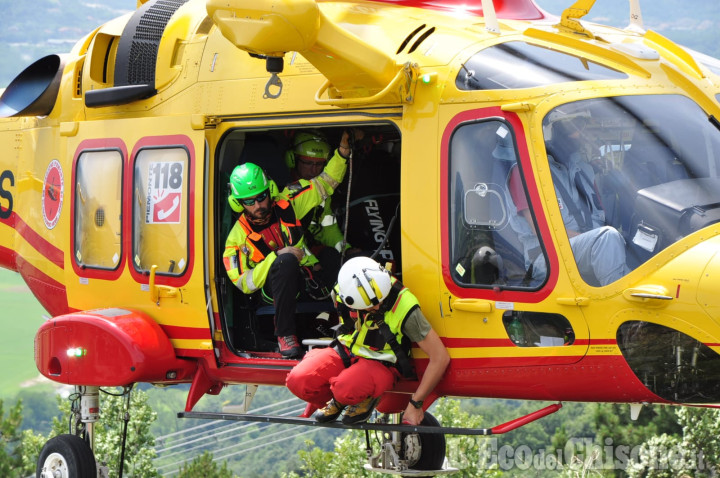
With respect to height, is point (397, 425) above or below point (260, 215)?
below

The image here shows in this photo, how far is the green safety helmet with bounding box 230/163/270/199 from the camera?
721 cm

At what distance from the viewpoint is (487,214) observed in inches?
247

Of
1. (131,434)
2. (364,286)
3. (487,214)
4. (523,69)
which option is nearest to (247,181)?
(364,286)

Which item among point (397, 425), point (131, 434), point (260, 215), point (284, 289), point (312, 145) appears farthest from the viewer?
point (131, 434)

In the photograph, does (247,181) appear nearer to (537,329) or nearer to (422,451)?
(537,329)

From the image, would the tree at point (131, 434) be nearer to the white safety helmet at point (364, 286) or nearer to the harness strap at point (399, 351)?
the harness strap at point (399, 351)

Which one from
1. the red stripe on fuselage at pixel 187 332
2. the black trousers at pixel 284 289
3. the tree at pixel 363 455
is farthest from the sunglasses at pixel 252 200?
the tree at pixel 363 455

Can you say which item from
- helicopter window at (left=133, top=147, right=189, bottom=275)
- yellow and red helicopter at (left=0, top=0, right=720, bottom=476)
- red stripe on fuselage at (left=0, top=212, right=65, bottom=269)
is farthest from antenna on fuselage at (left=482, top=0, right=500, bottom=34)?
red stripe on fuselage at (left=0, top=212, right=65, bottom=269)

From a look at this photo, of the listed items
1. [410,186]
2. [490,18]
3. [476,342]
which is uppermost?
[490,18]

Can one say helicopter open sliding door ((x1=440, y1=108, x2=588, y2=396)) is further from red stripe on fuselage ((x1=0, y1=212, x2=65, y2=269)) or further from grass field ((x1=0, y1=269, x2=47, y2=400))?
grass field ((x1=0, y1=269, x2=47, y2=400))

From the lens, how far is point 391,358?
654 cm

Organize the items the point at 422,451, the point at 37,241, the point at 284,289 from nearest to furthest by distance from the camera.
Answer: the point at 284,289
the point at 37,241
the point at 422,451

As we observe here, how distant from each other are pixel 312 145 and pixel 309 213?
48 cm

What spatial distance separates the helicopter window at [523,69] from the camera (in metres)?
6.26
